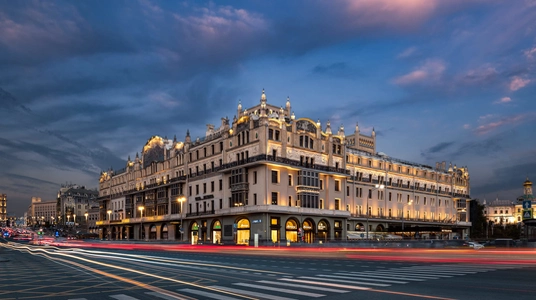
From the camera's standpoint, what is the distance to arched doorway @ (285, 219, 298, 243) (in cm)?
7181

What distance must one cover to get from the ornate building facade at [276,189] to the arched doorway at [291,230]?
0.51 feet

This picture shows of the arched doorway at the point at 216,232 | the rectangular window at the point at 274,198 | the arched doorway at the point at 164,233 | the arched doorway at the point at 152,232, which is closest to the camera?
the rectangular window at the point at 274,198

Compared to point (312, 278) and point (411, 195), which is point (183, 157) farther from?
point (312, 278)

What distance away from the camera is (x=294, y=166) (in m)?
72.4

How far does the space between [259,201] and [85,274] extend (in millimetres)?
47323

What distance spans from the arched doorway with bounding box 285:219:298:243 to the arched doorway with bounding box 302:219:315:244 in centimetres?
162

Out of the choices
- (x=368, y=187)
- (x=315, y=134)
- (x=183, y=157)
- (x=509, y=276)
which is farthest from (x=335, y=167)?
(x=509, y=276)

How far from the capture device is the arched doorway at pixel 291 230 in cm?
7181

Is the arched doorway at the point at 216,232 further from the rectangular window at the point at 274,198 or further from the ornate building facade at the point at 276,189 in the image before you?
the rectangular window at the point at 274,198

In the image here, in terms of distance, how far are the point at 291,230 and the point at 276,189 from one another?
289 inches

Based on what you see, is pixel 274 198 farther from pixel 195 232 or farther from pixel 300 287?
pixel 300 287

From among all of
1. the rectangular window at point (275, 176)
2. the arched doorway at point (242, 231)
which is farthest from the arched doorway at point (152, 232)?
the rectangular window at point (275, 176)

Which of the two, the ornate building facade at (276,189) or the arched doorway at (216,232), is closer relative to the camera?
the ornate building facade at (276,189)

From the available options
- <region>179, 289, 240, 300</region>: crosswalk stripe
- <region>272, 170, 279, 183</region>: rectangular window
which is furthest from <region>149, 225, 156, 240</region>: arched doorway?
<region>179, 289, 240, 300</region>: crosswalk stripe
